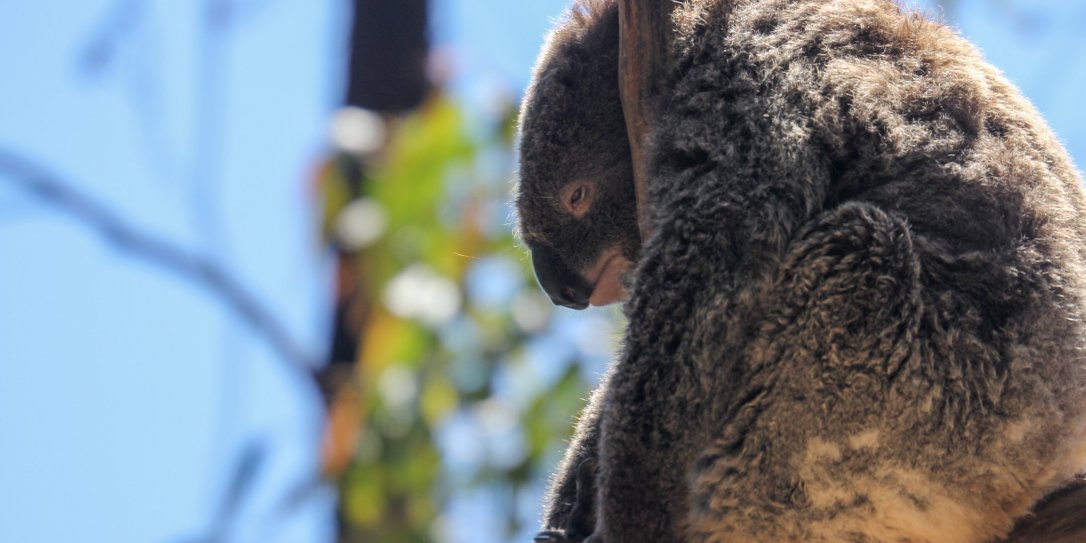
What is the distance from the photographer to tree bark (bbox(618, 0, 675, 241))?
3.98 metres

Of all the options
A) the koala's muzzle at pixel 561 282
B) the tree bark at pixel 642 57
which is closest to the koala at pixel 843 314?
the tree bark at pixel 642 57

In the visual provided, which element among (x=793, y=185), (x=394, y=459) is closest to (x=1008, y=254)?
(x=793, y=185)

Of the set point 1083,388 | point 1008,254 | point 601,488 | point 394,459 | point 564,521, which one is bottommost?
point 394,459

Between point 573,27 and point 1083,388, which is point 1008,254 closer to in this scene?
point 1083,388

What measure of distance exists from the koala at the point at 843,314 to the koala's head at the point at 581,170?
69 cm

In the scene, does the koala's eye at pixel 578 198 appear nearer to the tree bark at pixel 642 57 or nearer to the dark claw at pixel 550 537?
the tree bark at pixel 642 57

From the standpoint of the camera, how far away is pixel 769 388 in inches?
129

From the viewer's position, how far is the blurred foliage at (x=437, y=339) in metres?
5.34

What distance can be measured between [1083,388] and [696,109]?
1429 millimetres

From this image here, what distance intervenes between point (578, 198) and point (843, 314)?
156 cm

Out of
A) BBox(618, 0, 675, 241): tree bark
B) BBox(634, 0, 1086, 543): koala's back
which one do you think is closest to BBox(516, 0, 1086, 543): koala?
BBox(634, 0, 1086, 543): koala's back

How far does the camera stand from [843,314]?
3.25 metres

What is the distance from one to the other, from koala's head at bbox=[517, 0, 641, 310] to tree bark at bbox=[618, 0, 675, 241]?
50 cm

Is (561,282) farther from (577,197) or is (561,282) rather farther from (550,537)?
(550,537)
